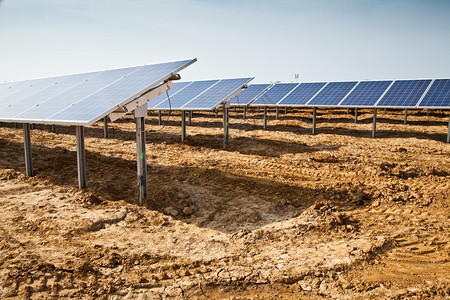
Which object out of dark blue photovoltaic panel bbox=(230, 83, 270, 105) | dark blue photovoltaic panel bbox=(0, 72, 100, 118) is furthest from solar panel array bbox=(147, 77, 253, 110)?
dark blue photovoltaic panel bbox=(230, 83, 270, 105)

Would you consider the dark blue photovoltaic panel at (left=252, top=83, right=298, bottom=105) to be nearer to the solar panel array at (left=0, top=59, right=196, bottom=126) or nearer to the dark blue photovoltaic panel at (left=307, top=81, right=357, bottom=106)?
the dark blue photovoltaic panel at (left=307, top=81, right=357, bottom=106)

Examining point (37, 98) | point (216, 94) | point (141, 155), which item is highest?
point (216, 94)

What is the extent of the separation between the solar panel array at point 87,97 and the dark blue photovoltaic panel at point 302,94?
12117 mm

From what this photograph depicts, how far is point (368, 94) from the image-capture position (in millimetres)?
19484

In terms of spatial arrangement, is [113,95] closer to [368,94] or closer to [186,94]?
[186,94]

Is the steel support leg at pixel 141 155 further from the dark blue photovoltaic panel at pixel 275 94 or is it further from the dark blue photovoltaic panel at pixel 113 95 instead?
the dark blue photovoltaic panel at pixel 275 94

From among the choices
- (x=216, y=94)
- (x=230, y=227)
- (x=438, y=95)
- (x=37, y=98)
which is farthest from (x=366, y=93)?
(x=37, y=98)

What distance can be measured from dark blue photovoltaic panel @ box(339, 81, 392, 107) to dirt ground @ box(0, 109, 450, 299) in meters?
5.34

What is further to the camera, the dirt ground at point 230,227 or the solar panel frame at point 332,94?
the solar panel frame at point 332,94

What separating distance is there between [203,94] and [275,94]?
809 centimetres

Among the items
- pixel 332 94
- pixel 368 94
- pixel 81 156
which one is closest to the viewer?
pixel 81 156

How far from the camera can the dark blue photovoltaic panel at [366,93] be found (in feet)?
61.0

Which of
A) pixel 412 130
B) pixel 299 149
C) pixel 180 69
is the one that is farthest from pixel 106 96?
pixel 412 130

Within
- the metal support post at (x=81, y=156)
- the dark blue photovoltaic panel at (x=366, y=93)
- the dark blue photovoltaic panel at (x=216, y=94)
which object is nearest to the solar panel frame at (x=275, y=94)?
the dark blue photovoltaic panel at (x=366, y=93)
